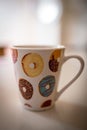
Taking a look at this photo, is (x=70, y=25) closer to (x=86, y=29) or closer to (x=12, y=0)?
(x=86, y=29)

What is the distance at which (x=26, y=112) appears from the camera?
12.5 inches

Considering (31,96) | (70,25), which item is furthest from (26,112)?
(70,25)

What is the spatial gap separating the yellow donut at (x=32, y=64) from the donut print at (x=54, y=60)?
0.02 m

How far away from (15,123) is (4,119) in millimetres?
22

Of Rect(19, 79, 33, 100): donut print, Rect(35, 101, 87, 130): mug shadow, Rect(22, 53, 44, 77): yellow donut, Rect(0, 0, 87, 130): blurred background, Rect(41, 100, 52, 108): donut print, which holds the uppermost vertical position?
Rect(0, 0, 87, 130): blurred background

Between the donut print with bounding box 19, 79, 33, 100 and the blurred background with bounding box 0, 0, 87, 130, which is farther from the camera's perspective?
the blurred background with bounding box 0, 0, 87, 130

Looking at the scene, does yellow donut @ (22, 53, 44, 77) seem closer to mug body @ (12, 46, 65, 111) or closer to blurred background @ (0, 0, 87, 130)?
mug body @ (12, 46, 65, 111)

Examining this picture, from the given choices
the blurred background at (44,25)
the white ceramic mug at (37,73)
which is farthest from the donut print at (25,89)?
the blurred background at (44,25)

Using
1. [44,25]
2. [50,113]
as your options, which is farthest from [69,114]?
[44,25]

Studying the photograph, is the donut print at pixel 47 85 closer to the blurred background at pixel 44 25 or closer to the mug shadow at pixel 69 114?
the mug shadow at pixel 69 114

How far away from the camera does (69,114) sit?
312 mm

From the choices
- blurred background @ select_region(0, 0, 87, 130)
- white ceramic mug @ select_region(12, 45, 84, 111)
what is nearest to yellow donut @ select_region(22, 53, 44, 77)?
white ceramic mug @ select_region(12, 45, 84, 111)

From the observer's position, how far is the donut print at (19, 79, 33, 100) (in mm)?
308

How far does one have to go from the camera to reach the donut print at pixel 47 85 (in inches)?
12.0
